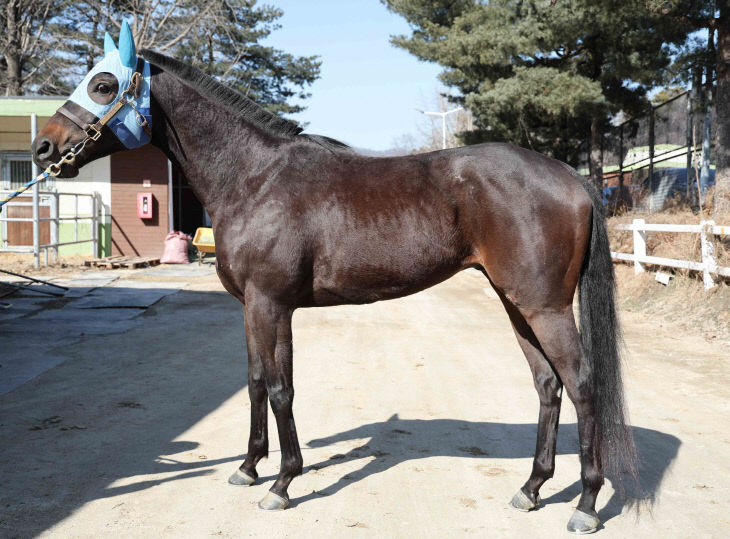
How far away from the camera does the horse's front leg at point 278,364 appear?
10.7 feet

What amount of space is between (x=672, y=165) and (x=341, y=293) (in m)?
16.2

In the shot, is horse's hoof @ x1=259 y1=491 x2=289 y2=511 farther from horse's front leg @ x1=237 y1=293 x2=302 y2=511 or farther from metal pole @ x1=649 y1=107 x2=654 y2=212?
→ metal pole @ x1=649 y1=107 x2=654 y2=212

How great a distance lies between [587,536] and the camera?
9.60 feet

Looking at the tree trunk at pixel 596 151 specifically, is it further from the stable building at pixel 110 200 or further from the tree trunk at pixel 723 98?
the stable building at pixel 110 200

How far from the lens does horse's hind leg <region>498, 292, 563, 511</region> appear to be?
321 centimetres

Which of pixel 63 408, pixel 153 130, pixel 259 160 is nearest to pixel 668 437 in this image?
pixel 259 160

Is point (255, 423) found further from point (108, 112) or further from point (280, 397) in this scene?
point (108, 112)

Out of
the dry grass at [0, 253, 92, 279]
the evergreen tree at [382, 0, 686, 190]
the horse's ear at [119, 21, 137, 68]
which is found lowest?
the dry grass at [0, 253, 92, 279]

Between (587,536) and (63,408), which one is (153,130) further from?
(587,536)

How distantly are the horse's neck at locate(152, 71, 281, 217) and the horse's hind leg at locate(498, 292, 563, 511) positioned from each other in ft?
5.05

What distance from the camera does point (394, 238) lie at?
3.27m

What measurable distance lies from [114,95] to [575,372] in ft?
8.86

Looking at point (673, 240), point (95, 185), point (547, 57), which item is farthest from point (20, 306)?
point (547, 57)

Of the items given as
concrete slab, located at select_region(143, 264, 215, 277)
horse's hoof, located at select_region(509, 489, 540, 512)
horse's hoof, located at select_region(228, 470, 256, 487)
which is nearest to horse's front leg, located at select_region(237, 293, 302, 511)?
horse's hoof, located at select_region(228, 470, 256, 487)
